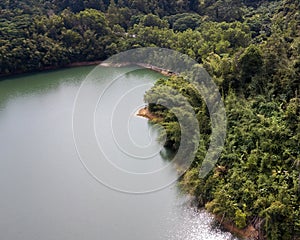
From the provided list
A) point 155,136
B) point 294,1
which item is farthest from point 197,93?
point 294,1

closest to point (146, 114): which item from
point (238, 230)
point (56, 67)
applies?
point (238, 230)

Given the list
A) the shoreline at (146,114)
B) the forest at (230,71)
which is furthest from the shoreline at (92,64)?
the shoreline at (146,114)

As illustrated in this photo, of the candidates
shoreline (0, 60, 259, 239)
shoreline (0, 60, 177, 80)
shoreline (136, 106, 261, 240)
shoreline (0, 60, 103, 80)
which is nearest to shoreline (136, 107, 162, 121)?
shoreline (0, 60, 259, 239)

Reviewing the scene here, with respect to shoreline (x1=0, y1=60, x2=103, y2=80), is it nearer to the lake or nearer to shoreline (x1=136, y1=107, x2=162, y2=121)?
the lake

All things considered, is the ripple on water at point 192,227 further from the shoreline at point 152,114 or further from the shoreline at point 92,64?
the shoreline at point 92,64

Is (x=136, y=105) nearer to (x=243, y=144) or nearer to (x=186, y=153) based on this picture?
(x=186, y=153)
